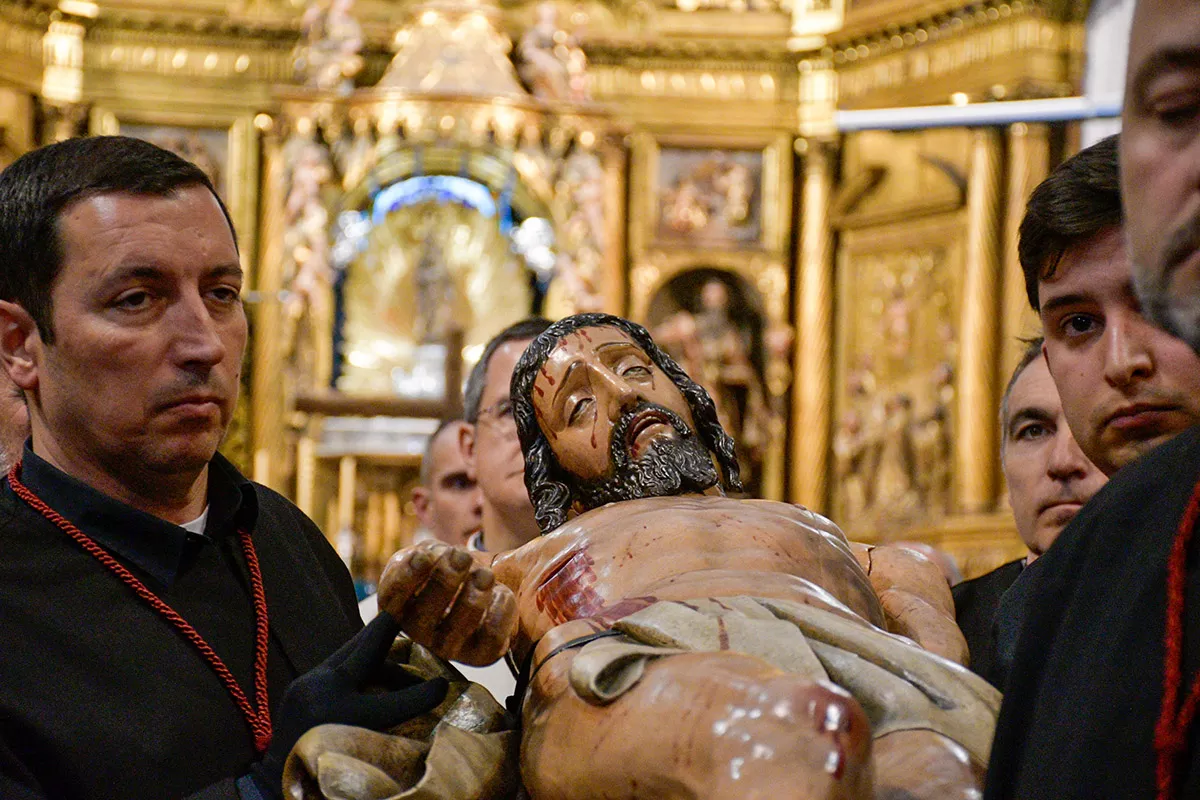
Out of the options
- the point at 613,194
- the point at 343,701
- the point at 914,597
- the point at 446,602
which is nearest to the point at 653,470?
the point at 914,597

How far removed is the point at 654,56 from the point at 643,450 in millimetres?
11089

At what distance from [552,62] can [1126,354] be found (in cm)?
1095

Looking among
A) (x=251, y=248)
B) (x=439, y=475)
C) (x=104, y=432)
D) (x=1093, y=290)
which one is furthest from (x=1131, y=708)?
(x=251, y=248)

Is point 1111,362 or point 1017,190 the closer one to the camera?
point 1111,362

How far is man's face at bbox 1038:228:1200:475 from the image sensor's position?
2205 millimetres

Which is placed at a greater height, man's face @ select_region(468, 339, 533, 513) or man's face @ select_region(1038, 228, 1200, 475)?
man's face @ select_region(1038, 228, 1200, 475)

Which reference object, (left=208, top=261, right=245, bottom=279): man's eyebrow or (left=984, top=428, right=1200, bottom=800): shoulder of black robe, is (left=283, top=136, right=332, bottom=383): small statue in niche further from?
(left=984, top=428, right=1200, bottom=800): shoulder of black robe

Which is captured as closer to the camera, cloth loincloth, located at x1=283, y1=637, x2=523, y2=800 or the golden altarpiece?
cloth loincloth, located at x1=283, y1=637, x2=523, y2=800

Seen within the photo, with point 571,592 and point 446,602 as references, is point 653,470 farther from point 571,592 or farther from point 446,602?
point 446,602

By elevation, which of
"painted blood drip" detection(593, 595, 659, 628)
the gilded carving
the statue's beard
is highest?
the statue's beard

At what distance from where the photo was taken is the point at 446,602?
217cm

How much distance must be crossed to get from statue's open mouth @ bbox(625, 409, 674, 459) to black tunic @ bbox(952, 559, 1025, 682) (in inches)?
41.2

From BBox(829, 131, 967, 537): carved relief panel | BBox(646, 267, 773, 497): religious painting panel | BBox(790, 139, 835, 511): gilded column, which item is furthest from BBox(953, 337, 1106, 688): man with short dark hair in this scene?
BBox(790, 139, 835, 511): gilded column

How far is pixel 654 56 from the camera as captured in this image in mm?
13508
